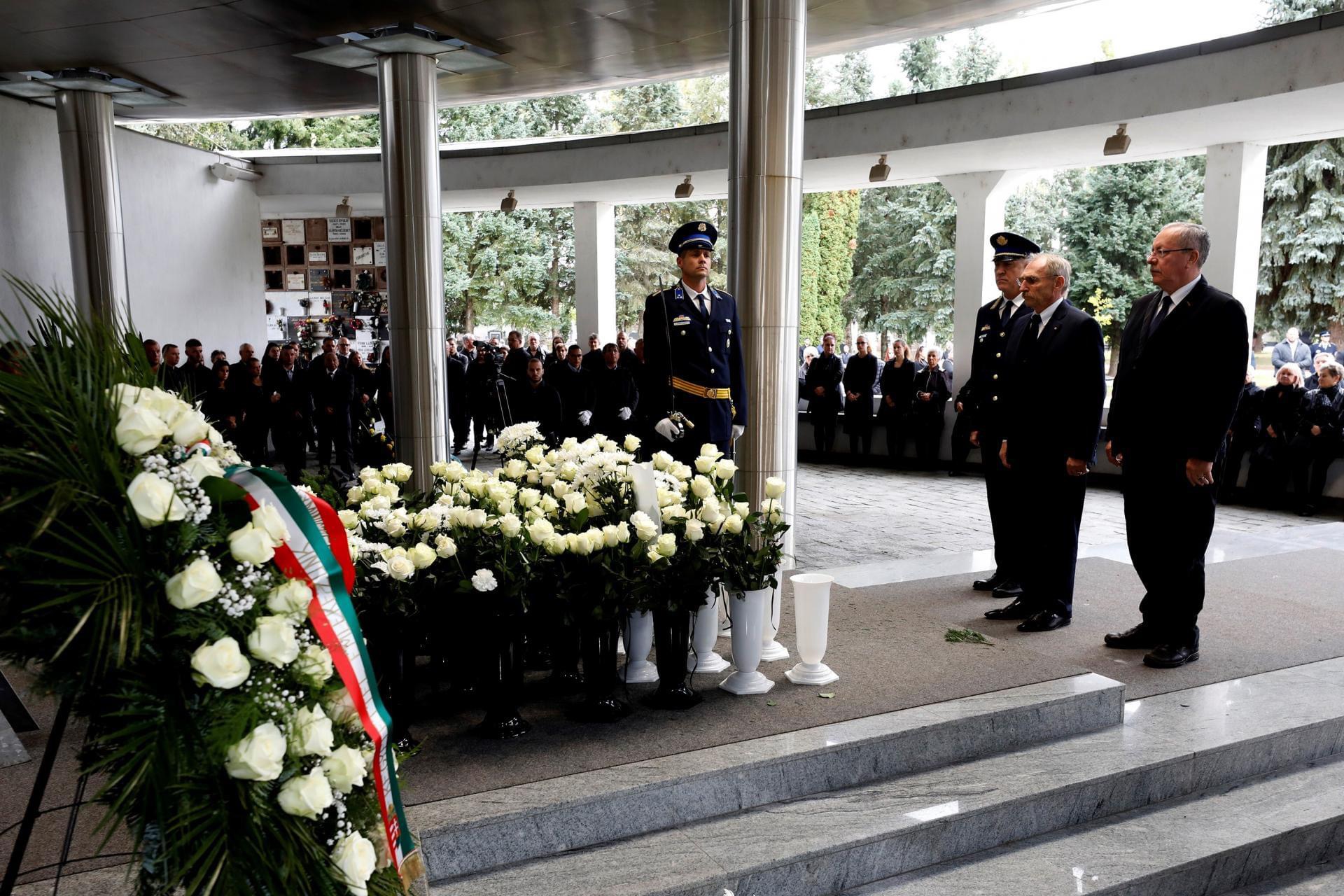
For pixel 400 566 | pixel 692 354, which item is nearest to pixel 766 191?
pixel 692 354

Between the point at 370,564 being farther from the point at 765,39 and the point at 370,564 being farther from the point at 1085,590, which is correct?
the point at 1085,590

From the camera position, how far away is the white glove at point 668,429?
4895 millimetres

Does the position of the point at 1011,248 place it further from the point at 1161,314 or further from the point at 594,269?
the point at 594,269

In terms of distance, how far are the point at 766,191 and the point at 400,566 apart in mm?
3053

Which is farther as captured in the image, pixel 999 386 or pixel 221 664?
pixel 999 386

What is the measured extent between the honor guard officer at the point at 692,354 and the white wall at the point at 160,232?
7.52 m

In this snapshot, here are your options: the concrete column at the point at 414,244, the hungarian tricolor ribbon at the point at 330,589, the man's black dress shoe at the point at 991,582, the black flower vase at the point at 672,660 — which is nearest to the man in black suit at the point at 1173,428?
the man's black dress shoe at the point at 991,582

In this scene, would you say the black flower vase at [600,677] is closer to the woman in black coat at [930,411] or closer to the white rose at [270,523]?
the white rose at [270,523]

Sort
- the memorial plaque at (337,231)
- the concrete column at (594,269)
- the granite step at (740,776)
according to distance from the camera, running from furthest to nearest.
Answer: the memorial plaque at (337,231), the concrete column at (594,269), the granite step at (740,776)

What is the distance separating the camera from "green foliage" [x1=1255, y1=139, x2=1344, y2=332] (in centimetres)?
1972

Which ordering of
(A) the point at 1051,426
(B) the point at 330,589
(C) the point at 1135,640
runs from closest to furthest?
(B) the point at 330,589, (C) the point at 1135,640, (A) the point at 1051,426

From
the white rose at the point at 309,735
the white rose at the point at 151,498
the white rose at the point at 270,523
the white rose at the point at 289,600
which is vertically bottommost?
the white rose at the point at 309,735

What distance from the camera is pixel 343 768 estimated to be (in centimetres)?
158

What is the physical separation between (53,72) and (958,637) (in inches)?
364
